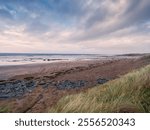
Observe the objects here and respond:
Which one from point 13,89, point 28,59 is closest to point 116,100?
point 13,89

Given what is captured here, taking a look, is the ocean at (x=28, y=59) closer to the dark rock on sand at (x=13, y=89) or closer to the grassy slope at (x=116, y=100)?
the dark rock on sand at (x=13, y=89)

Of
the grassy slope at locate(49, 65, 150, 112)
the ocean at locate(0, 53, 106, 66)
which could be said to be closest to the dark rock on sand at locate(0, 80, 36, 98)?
the grassy slope at locate(49, 65, 150, 112)

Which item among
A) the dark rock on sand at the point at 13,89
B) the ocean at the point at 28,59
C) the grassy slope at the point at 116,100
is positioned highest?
the grassy slope at the point at 116,100

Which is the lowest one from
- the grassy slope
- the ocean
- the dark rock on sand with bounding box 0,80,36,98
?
the ocean

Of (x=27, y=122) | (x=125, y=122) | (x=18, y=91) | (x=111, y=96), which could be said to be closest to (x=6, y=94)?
(x=18, y=91)

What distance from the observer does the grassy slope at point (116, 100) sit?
5.05 metres

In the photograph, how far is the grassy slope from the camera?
5.05 m

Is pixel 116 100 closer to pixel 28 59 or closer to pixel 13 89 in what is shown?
pixel 13 89

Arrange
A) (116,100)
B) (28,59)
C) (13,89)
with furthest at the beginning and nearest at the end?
(28,59) < (13,89) < (116,100)

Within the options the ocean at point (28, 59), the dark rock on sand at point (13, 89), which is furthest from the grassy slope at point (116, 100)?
the ocean at point (28, 59)

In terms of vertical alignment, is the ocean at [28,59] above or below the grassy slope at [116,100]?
below

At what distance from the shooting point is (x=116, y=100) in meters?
5.50

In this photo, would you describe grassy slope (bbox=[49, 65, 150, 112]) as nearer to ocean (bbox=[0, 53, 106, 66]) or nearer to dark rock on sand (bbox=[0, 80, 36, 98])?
dark rock on sand (bbox=[0, 80, 36, 98])

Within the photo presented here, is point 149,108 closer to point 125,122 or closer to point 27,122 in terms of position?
point 125,122
